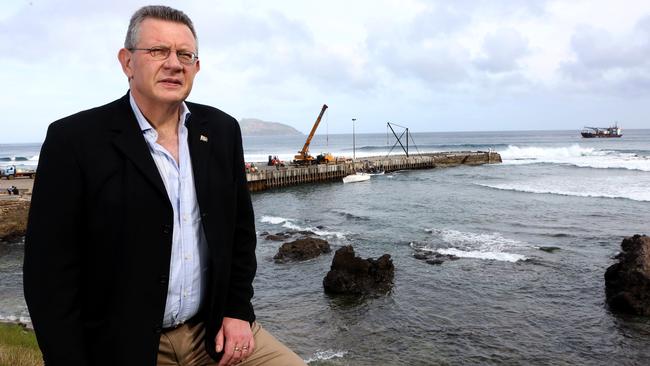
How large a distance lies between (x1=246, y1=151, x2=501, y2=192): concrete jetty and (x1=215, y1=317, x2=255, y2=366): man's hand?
1229 inches

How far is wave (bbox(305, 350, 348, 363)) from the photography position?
9977mm

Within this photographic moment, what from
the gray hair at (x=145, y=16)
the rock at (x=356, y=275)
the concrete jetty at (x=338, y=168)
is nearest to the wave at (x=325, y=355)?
the rock at (x=356, y=275)

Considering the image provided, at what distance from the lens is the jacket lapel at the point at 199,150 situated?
1.99 metres

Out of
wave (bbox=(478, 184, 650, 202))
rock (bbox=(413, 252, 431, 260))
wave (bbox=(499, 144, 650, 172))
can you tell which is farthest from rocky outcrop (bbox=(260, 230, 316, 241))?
wave (bbox=(499, 144, 650, 172))

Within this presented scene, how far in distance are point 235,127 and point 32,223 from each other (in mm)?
957

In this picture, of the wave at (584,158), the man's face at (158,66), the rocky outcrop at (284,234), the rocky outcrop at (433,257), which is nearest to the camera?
the man's face at (158,66)

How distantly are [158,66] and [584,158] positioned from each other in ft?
276

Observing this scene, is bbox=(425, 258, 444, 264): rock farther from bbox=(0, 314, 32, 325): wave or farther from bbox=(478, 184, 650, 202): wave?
bbox=(478, 184, 650, 202): wave

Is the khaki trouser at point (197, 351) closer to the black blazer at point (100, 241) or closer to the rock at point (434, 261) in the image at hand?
the black blazer at point (100, 241)

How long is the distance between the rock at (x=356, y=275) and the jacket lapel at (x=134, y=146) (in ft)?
42.9

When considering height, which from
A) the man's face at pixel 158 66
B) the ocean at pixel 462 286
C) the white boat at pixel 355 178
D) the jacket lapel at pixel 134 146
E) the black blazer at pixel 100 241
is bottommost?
the ocean at pixel 462 286

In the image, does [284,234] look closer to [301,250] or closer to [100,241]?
[301,250]

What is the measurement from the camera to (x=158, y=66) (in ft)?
6.26

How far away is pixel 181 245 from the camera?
1.96m
